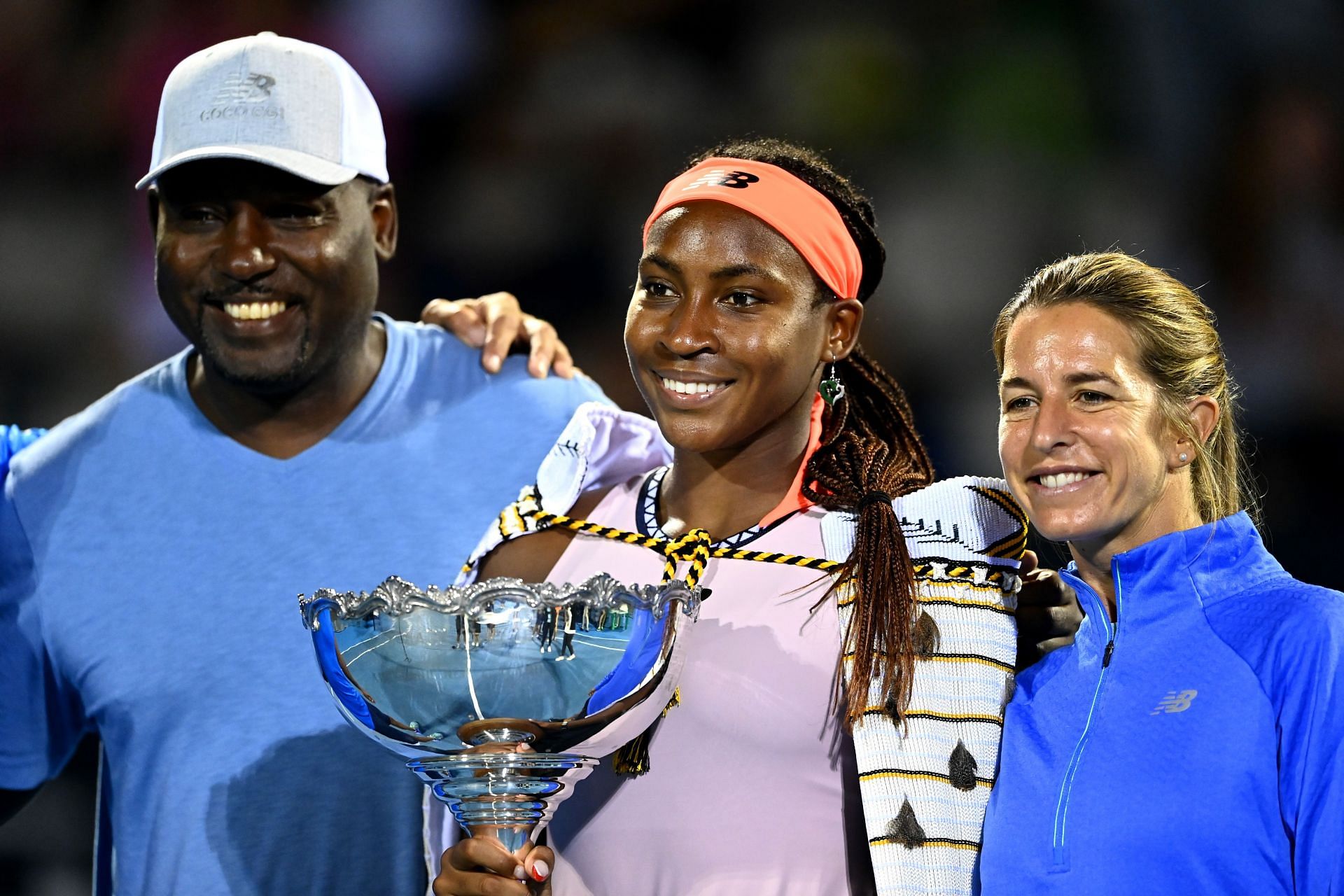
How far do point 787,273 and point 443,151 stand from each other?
297cm

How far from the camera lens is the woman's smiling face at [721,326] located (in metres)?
2.01

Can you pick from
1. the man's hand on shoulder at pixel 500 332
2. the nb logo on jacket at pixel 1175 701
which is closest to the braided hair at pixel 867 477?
the nb logo on jacket at pixel 1175 701

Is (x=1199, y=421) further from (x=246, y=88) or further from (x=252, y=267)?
(x=246, y=88)

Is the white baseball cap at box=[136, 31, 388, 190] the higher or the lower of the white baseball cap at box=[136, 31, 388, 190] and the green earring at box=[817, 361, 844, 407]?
the higher

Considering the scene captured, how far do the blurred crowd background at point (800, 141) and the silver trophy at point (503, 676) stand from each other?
2.68 m

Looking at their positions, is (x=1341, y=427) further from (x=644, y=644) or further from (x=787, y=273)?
(x=644, y=644)

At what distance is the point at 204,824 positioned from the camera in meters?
2.29

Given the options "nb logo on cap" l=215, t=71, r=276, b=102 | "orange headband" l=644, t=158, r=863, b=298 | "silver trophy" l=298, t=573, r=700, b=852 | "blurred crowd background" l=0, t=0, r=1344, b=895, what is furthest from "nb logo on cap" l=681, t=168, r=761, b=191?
"blurred crowd background" l=0, t=0, r=1344, b=895

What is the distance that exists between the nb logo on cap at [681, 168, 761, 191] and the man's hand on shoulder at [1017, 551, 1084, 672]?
0.65 metres

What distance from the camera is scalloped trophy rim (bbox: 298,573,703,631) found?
5.45ft

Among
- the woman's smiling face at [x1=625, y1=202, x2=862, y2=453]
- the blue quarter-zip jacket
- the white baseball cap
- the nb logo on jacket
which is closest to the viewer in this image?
the blue quarter-zip jacket

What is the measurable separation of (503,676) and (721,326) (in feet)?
1.92

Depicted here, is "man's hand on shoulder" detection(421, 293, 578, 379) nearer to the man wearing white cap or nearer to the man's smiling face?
the man wearing white cap

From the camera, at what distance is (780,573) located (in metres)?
2.03
